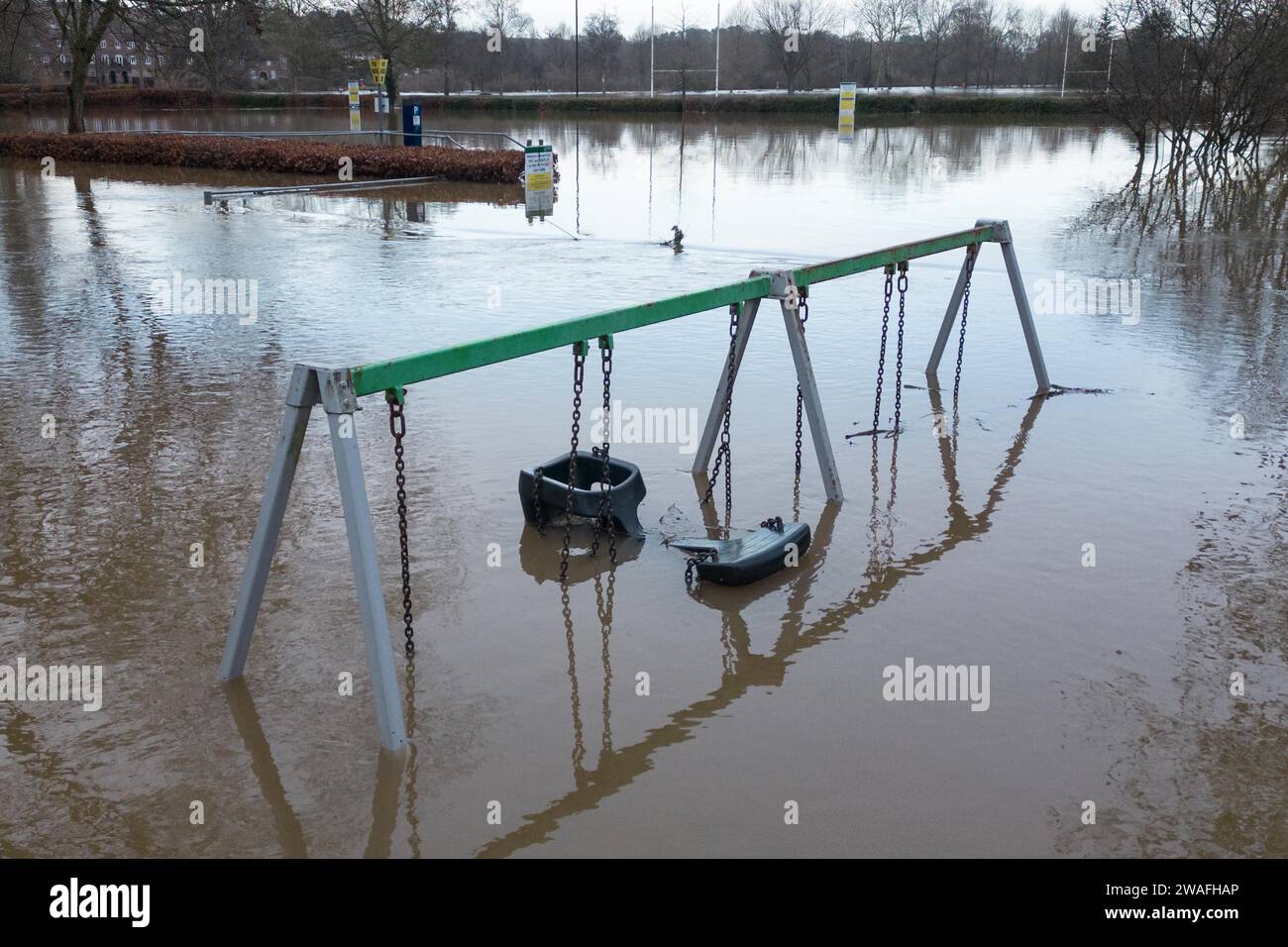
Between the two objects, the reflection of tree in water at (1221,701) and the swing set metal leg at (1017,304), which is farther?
the swing set metal leg at (1017,304)

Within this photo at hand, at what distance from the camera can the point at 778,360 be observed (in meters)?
9.33

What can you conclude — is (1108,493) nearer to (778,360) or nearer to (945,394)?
(945,394)

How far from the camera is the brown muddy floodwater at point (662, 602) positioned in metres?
3.76

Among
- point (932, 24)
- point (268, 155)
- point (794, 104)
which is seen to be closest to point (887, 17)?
point (932, 24)

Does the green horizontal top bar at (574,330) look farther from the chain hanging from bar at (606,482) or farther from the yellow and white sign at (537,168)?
the yellow and white sign at (537,168)

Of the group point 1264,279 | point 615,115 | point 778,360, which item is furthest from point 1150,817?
point 615,115

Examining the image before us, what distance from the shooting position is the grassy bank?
4900 cm

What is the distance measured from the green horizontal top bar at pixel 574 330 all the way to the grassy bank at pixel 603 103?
44578 millimetres

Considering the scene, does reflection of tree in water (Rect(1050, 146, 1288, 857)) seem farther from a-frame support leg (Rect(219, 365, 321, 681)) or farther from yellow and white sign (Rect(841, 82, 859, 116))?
yellow and white sign (Rect(841, 82, 859, 116))

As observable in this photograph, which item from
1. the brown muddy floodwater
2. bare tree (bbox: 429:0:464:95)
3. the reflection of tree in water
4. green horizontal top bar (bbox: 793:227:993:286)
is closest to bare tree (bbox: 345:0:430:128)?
bare tree (bbox: 429:0:464:95)

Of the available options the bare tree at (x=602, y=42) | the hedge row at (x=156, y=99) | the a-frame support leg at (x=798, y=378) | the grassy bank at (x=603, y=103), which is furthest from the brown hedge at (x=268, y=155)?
the bare tree at (x=602, y=42)

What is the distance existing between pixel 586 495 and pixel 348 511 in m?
2.05

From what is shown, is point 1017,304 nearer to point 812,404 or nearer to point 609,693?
point 812,404

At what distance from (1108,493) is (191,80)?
74970 millimetres
